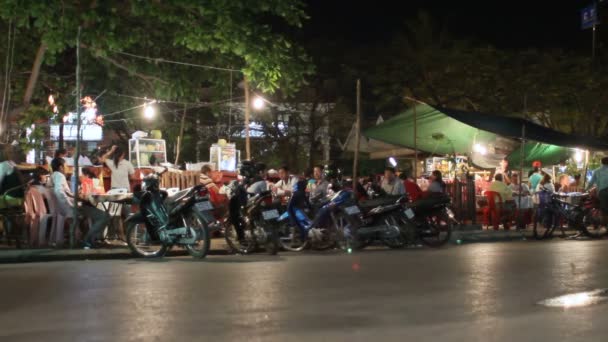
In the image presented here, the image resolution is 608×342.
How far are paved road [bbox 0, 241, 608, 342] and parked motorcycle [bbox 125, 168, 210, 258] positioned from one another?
46cm

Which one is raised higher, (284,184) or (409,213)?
(284,184)

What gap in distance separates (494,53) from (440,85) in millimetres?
2661

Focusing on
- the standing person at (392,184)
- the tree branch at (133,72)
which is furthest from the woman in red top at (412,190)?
the tree branch at (133,72)

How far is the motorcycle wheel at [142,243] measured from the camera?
1313 cm

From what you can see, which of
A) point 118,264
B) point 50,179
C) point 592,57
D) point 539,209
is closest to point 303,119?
point 592,57

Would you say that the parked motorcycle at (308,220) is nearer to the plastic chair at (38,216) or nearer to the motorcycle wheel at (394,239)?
the motorcycle wheel at (394,239)

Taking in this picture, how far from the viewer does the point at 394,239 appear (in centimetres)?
1502

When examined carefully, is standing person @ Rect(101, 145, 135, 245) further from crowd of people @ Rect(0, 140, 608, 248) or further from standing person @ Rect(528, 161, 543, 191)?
standing person @ Rect(528, 161, 543, 191)

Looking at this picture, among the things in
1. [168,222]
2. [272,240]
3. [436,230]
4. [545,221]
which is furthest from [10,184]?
[545,221]

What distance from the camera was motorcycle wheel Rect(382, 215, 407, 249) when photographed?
14.8 m

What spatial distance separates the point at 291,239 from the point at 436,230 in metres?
3.13

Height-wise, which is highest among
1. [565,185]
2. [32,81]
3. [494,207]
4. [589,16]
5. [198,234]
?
[589,16]

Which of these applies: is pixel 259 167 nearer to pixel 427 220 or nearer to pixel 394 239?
pixel 394 239

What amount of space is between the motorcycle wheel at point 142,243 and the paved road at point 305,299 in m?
0.78
